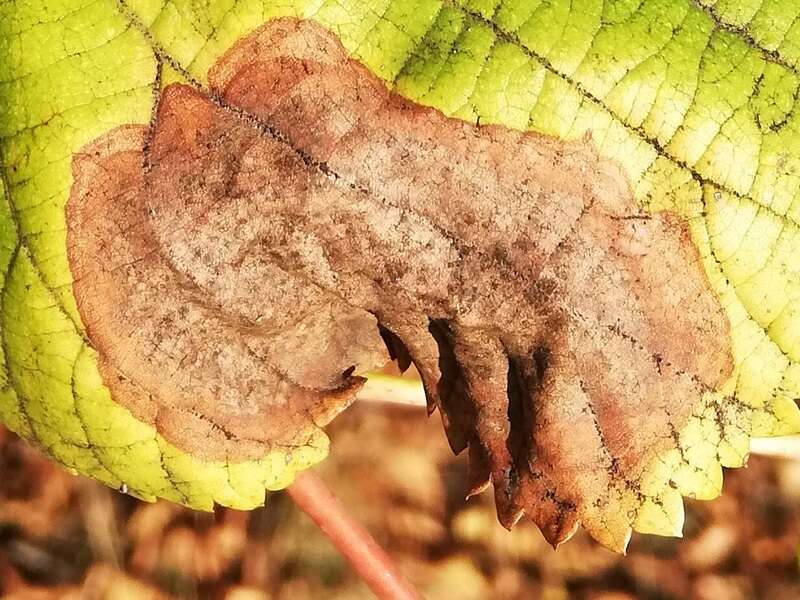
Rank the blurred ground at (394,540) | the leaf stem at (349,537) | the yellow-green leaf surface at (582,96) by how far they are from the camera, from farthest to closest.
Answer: the blurred ground at (394,540), the leaf stem at (349,537), the yellow-green leaf surface at (582,96)

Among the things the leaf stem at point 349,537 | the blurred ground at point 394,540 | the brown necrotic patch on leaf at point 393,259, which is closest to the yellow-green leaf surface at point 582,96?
the brown necrotic patch on leaf at point 393,259

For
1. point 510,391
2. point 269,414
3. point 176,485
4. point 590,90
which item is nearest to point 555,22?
point 590,90

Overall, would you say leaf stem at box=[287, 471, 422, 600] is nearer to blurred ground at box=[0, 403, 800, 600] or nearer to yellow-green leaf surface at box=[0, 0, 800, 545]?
yellow-green leaf surface at box=[0, 0, 800, 545]

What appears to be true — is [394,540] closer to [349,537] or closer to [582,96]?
[349,537]

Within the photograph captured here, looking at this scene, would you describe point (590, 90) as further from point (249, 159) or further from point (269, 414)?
point (269, 414)

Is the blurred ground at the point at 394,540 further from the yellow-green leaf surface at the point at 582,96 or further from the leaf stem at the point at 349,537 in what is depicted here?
the yellow-green leaf surface at the point at 582,96
